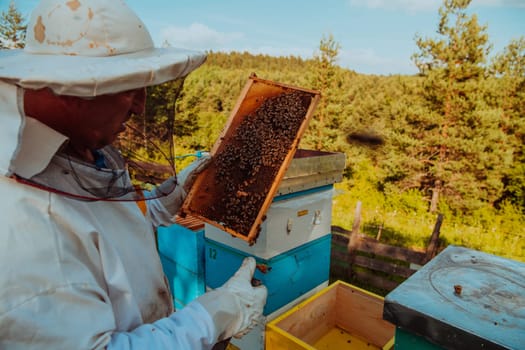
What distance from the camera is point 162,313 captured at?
1528 millimetres

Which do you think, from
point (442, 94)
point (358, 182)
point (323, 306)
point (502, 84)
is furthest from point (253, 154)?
point (502, 84)

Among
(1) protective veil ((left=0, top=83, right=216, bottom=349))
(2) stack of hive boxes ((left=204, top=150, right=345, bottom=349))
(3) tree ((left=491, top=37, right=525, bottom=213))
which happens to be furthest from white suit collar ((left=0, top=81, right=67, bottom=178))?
(3) tree ((left=491, top=37, right=525, bottom=213))

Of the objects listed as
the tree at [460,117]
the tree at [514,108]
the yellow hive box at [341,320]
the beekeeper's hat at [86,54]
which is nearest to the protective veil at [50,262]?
the beekeeper's hat at [86,54]

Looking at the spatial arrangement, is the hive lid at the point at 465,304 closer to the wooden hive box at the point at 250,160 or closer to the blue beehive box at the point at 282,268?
the wooden hive box at the point at 250,160

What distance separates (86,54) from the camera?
0.99 metres

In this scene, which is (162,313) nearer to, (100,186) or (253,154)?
(100,186)

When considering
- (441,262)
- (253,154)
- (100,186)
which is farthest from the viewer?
(253,154)

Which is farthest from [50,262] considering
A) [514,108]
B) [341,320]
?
[514,108]

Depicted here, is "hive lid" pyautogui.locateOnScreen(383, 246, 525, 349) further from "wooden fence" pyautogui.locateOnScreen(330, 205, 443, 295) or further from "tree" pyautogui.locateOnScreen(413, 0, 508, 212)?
"tree" pyautogui.locateOnScreen(413, 0, 508, 212)

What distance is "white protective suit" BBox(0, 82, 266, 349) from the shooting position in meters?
0.86

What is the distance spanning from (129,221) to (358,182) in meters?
19.9

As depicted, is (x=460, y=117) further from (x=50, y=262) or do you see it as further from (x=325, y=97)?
(x=50, y=262)

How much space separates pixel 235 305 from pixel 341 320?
5.93ft

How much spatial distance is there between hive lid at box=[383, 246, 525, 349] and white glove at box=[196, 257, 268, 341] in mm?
633
